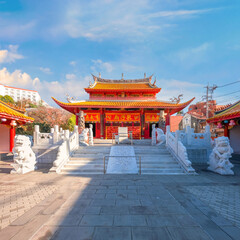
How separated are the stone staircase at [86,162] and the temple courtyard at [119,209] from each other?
1.22 metres

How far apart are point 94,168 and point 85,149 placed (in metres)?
2.35

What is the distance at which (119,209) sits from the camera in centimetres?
334

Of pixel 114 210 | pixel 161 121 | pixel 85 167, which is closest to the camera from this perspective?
pixel 114 210

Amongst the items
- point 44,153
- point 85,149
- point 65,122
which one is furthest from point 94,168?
point 65,122

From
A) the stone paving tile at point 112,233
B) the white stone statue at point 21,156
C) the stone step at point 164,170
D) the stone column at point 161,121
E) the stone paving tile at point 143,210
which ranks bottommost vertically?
the stone step at point 164,170

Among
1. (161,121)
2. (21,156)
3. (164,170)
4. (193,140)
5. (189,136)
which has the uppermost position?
(161,121)

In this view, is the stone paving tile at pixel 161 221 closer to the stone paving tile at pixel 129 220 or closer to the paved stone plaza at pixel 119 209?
the paved stone plaza at pixel 119 209

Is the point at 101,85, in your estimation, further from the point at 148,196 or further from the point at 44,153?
the point at 148,196

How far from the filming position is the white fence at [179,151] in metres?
6.67

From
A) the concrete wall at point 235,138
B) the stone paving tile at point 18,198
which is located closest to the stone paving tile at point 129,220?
the stone paving tile at point 18,198

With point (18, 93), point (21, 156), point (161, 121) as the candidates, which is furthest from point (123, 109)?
point (18, 93)

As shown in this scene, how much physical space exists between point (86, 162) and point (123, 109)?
10.4 m

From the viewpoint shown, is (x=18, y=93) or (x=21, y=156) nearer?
(x=21, y=156)

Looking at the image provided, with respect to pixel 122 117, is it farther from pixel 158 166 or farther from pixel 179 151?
pixel 158 166
